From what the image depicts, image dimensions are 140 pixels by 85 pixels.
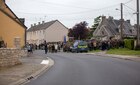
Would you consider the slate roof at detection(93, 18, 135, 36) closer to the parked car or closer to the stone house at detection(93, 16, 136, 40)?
the stone house at detection(93, 16, 136, 40)

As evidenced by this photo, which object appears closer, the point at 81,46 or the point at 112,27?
the point at 81,46

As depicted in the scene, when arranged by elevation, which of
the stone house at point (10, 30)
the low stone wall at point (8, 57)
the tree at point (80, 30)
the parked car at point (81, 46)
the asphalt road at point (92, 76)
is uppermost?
the tree at point (80, 30)

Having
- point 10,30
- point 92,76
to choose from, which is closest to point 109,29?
point 10,30

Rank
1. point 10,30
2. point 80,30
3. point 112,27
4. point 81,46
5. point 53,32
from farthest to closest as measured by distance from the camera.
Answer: point 53,32 < point 112,27 < point 80,30 < point 81,46 < point 10,30

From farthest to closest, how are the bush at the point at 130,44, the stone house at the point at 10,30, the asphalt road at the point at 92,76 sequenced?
1. the bush at the point at 130,44
2. the stone house at the point at 10,30
3. the asphalt road at the point at 92,76

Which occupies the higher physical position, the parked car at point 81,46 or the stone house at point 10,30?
the stone house at point 10,30

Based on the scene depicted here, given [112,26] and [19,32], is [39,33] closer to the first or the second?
[112,26]

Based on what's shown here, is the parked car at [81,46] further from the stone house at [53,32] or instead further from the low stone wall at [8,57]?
the stone house at [53,32]

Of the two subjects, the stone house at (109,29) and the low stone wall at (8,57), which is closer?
the low stone wall at (8,57)

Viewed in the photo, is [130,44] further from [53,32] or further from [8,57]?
[53,32]

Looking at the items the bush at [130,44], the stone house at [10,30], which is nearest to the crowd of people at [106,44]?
the bush at [130,44]

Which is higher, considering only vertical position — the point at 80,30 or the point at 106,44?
the point at 80,30

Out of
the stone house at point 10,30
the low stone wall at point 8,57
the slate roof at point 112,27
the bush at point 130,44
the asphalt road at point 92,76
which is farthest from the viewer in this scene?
the slate roof at point 112,27

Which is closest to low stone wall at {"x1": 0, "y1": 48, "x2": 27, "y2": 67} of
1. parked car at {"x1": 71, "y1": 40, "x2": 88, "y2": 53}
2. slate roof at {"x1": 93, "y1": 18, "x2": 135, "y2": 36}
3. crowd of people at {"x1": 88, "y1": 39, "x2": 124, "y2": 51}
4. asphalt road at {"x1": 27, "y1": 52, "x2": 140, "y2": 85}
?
asphalt road at {"x1": 27, "y1": 52, "x2": 140, "y2": 85}
